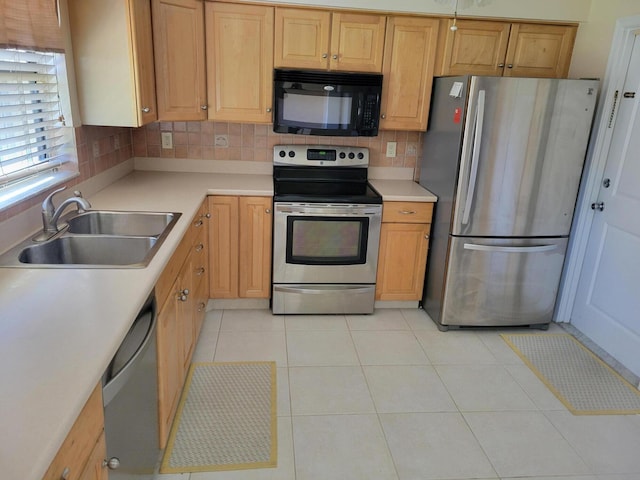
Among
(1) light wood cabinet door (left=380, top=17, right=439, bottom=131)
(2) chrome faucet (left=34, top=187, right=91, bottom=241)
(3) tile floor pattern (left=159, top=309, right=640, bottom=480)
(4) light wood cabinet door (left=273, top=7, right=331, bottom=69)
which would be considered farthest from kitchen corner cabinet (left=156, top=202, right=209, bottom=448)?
(1) light wood cabinet door (left=380, top=17, right=439, bottom=131)

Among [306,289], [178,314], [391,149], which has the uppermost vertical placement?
[391,149]

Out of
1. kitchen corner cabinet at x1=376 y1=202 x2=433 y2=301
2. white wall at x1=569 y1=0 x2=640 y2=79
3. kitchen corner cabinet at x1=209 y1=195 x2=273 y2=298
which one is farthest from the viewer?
kitchen corner cabinet at x1=376 y1=202 x2=433 y2=301

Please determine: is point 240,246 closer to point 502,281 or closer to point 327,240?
point 327,240

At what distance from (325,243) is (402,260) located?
578 millimetres

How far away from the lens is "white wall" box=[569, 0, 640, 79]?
2.73 m

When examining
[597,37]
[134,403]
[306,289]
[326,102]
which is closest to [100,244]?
[134,403]

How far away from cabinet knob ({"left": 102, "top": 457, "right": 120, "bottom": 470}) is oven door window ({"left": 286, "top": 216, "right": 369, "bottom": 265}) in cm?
191

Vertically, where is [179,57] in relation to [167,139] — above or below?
above

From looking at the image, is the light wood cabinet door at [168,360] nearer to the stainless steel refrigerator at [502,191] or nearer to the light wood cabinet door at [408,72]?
the stainless steel refrigerator at [502,191]

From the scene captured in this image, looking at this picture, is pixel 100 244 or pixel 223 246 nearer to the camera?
pixel 100 244

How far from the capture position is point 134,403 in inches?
55.8

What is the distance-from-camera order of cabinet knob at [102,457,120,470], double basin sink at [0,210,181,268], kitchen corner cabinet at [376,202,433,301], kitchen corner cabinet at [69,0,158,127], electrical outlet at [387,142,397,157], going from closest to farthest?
1. cabinet knob at [102,457,120,470]
2. double basin sink at [0,210,181,268]
3. kitchen corner cabinet at [69,0,158,127]
4. kitchen corner cabinet at [376,202,433,301]
5. electrical outlet at [387,142,397,157]

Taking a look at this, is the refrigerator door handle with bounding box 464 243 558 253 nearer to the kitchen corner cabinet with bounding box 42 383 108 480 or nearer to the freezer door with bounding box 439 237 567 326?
the freezer door with bounding box 439 237 567 326

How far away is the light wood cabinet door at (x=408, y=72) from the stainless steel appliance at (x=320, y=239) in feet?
1.67
